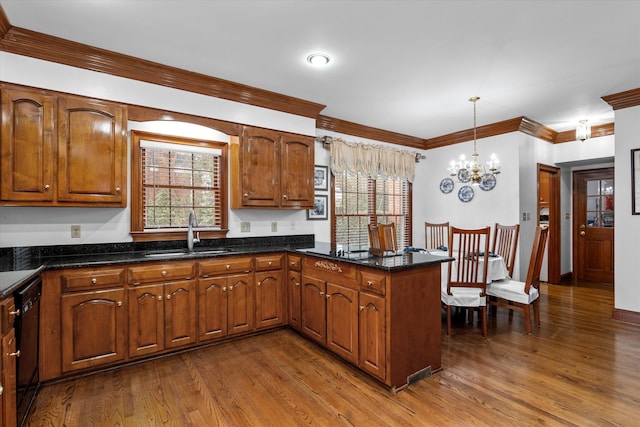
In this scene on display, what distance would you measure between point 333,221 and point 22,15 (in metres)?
3.80

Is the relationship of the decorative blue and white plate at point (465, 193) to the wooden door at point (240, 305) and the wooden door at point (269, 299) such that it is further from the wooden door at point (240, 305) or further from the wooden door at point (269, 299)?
the wooden door at point (240, 305)

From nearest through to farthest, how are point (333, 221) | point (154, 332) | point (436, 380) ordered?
point (436, 380) → point (154, 332) → point (333, 221)

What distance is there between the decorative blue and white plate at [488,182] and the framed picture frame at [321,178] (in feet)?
8.29

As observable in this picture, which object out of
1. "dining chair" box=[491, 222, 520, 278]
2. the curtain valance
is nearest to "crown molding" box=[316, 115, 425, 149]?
the curtain valance

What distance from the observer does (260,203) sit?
148 inches

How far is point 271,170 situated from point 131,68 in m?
1.66

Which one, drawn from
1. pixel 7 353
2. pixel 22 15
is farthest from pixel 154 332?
pixel 22 15

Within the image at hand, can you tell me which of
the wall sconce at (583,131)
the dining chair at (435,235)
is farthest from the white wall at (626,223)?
the dining chair at (435,235)

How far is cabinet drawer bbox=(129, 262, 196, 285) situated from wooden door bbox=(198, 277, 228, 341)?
→ 0.16 m

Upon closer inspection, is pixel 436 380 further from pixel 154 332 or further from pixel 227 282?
pixel 154 332

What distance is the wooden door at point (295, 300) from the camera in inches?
135

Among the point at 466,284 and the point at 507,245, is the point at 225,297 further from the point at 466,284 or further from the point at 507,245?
the point at 507,245

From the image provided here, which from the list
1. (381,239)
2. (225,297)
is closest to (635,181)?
(381,239)

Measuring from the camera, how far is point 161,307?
2879mm
